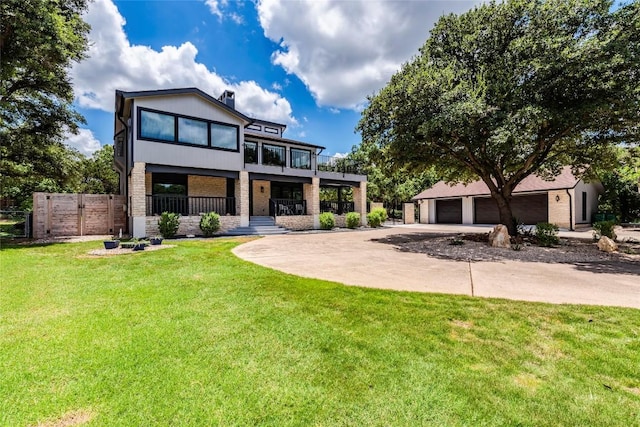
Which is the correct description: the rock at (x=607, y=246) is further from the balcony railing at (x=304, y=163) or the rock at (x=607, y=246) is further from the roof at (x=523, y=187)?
the balcony railing at (x=304, y=163)

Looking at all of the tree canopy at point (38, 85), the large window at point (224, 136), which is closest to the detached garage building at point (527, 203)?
the large window at point (224, 136)

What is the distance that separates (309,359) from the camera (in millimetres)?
2666

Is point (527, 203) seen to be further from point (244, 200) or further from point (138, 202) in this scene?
point (138, 202)

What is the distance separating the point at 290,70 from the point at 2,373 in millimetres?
18502

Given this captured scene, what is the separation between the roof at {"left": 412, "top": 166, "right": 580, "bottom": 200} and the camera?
1826 centimetres

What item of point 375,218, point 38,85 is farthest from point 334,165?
point 38,85

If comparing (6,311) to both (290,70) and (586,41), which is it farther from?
(290,70)

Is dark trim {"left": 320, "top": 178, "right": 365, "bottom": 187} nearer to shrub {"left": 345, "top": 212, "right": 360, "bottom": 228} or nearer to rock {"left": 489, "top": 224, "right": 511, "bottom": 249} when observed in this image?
shrub {"left": 345, "top": 212, "right": 360, "bottom": 228}

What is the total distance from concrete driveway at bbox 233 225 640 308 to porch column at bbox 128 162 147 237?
7119mm

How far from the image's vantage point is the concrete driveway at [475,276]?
470cm

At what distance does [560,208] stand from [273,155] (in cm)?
1856

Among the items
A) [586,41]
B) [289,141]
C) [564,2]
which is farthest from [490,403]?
[289,141]

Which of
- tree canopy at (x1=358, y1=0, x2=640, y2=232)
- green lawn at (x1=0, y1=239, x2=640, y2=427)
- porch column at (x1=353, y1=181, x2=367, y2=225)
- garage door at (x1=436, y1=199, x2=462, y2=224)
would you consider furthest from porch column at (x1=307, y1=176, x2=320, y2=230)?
green lawn at (x1=0, y1=239, x2=640, y2=427)

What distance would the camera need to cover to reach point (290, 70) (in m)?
17.8
